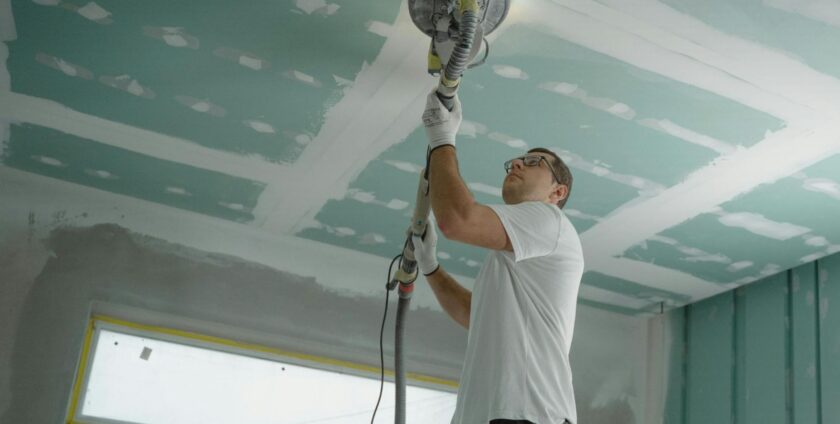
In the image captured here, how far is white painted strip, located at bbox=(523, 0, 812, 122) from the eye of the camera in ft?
8.67

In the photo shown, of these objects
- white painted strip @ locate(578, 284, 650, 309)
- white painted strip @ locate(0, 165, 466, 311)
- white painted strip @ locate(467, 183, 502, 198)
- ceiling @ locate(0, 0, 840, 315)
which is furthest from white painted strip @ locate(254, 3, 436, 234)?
white painted strip @ locate(578, 284, 650, 309)

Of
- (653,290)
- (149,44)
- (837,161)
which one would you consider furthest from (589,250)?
(149,44)

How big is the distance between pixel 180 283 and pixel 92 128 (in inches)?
31.8

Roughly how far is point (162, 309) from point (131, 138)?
2.56 feet

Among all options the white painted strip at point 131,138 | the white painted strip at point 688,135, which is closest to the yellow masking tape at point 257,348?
the white painted strip at point 131,138

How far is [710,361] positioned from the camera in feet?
14.6

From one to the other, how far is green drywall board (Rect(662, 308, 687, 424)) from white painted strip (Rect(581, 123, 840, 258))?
0.83 m

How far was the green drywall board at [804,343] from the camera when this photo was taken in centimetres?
385

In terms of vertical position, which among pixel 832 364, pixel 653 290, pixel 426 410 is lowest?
pixel 426 410

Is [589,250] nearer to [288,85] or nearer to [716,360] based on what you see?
[716,360]

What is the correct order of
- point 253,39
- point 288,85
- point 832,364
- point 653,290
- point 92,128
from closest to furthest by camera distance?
point 253,39, point 288,85, point 92,128, point 832,364, point 653,290

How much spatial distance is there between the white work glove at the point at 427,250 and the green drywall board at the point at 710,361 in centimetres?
218

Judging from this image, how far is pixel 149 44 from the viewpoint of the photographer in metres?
2.99

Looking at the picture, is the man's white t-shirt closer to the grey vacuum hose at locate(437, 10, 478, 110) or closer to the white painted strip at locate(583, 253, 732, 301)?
the grey vacuum hose at locate(437, 10, 478, 110)
